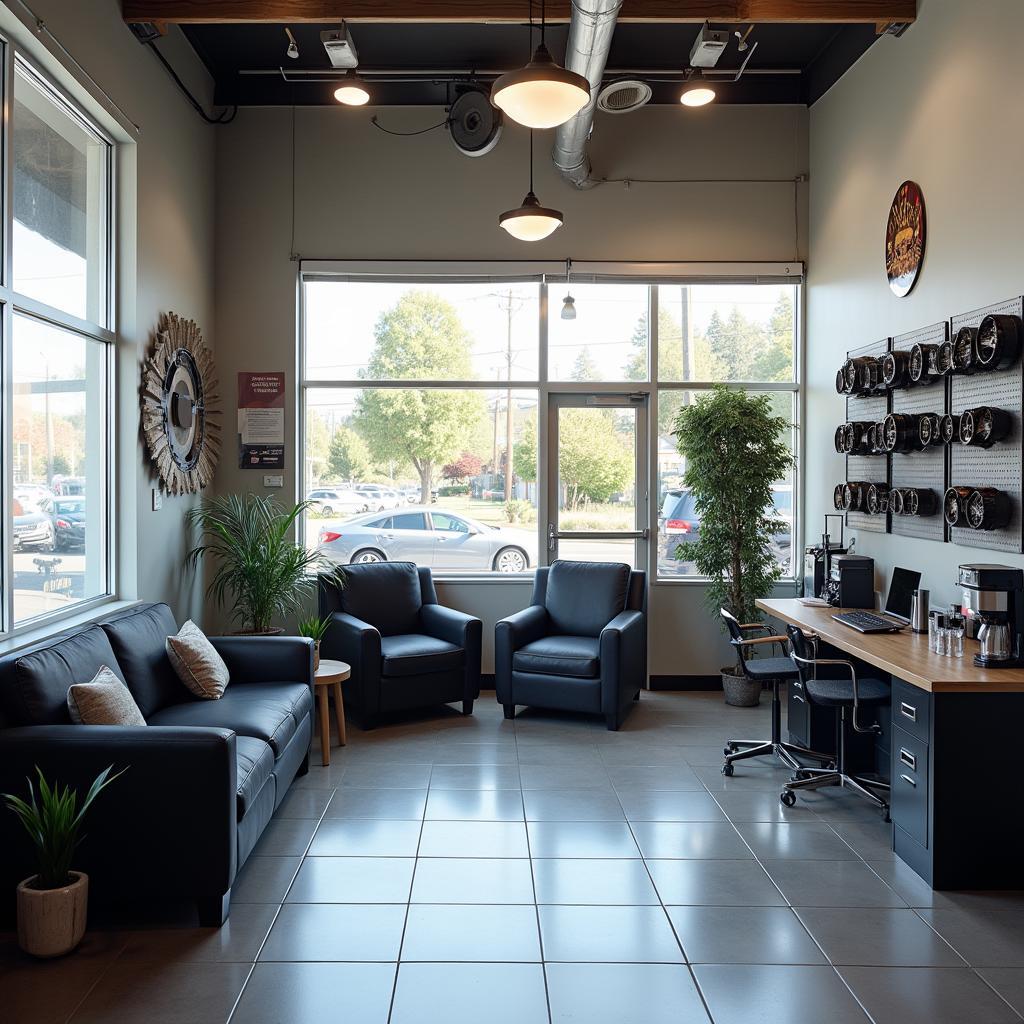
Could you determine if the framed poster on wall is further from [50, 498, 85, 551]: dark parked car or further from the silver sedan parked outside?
[50, 498, 85, 551]: dark parked car

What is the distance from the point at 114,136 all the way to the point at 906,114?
4.14m

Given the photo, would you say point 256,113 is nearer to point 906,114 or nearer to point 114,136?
point 114,136

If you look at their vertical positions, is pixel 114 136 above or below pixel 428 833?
above

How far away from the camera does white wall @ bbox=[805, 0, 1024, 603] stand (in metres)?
4.07

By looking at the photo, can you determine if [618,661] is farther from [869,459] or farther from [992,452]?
[992,452]

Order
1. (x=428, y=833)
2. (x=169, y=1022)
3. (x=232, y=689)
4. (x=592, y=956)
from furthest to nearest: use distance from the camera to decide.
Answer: (x=232, y=689), (x=428, y=833), (x=592, y=956), (x=169, y=1022)

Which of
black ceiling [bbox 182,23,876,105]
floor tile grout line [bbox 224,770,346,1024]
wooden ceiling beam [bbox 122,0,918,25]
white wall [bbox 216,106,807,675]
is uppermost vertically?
black ceiling [bbox 182,23,876,105]

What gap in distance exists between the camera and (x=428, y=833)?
3.86m

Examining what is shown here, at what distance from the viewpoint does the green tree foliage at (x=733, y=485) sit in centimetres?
605

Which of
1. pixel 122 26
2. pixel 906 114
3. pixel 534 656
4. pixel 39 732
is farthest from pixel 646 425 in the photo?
pixel 39 732

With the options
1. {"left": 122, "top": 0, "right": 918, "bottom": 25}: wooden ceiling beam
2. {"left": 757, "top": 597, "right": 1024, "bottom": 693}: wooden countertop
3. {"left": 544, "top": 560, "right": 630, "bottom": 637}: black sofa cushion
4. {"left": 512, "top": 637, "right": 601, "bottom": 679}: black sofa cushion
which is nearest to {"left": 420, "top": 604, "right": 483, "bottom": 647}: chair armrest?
{"left": 512, "top": 637, "right": 601, "bottom": 679}: black sofa cushion

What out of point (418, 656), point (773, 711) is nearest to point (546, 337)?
point (418, 656)

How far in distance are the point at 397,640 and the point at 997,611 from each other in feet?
11.5

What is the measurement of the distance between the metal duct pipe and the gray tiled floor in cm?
336
